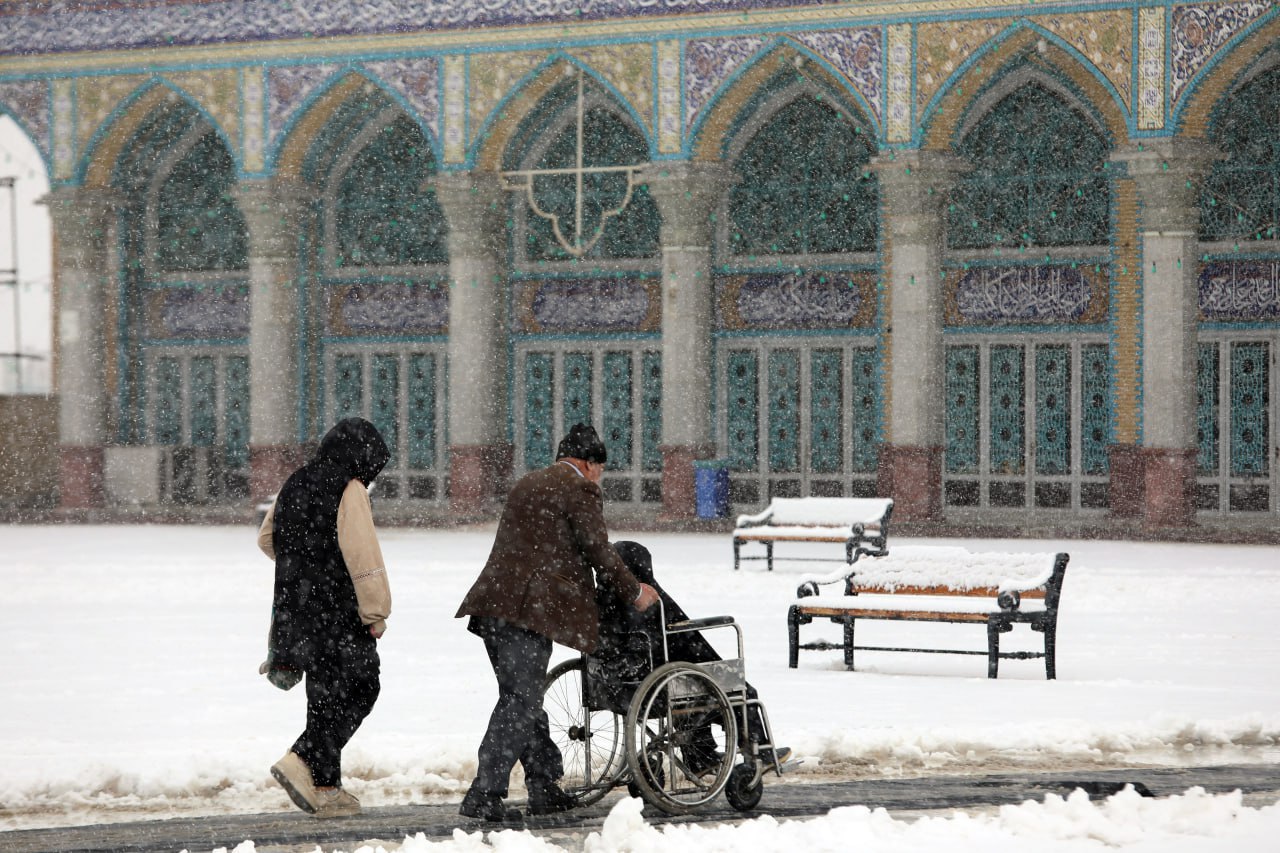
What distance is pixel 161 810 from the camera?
664cm

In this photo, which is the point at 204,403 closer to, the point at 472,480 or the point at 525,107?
the point at 472,480

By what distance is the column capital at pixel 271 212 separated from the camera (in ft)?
78.3

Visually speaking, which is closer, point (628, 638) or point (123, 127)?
point (628, 638)

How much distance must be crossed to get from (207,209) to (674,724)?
2083cm

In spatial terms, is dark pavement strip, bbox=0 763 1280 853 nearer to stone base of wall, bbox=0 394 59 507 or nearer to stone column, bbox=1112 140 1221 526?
stone column, bbox=1112 140 1221 526

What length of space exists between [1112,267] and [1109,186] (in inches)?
36.2

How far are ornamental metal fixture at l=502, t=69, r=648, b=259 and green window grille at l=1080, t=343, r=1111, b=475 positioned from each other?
5569mm

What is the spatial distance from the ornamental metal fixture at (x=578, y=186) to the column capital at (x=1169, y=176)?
5.53m

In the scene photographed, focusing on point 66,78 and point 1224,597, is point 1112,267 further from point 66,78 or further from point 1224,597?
point 66,78

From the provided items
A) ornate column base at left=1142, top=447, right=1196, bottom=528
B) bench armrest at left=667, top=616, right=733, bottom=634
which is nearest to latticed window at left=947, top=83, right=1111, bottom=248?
ornate column base at left=1142, top=447, right=1196, bottom=528

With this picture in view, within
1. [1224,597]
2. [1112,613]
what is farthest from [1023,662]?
[1224,597]

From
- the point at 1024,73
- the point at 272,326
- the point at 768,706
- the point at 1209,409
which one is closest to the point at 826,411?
the point at 1209,409

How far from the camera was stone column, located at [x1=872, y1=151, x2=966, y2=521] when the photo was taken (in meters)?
21.3

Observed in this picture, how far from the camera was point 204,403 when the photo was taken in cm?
2625
